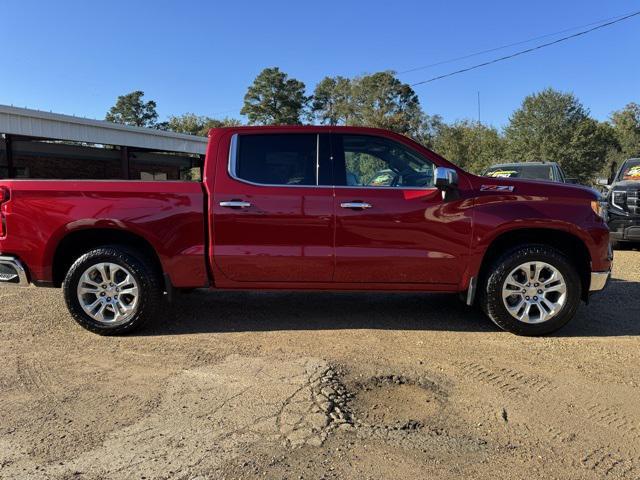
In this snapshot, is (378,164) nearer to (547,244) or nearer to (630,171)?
(547,244)

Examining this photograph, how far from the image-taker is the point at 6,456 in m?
2.93

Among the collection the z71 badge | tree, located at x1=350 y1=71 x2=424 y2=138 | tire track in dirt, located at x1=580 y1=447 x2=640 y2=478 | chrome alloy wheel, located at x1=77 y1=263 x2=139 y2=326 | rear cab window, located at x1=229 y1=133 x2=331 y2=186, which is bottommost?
tire track in dirt, located at x1=580 y1=447 x2=640 y2=478

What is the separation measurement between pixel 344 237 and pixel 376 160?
814mm

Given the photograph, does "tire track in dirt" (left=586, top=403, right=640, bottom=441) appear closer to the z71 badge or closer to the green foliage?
the z71 badge

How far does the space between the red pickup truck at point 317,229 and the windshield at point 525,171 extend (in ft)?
23.4

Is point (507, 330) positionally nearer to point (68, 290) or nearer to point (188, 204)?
point (188, 204)

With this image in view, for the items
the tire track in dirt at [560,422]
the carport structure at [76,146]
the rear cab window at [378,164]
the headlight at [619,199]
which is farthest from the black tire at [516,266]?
the carport structure at [76,146]

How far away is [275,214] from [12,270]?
100.0 inches

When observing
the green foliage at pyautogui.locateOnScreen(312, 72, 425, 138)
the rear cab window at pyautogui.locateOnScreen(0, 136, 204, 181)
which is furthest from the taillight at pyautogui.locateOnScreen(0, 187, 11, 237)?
the green foliage at pyautogui.locateOnScreen(312, 72, 425, 138)

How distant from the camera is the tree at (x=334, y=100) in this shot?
2795 inches

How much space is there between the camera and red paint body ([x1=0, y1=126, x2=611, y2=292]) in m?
4.86

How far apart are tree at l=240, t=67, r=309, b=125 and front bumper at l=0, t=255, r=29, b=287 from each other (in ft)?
219

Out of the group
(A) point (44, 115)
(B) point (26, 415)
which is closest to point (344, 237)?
(B) point (26, 415)

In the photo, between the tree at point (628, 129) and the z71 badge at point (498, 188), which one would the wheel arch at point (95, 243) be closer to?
the z71 badge at point (498, 188)
